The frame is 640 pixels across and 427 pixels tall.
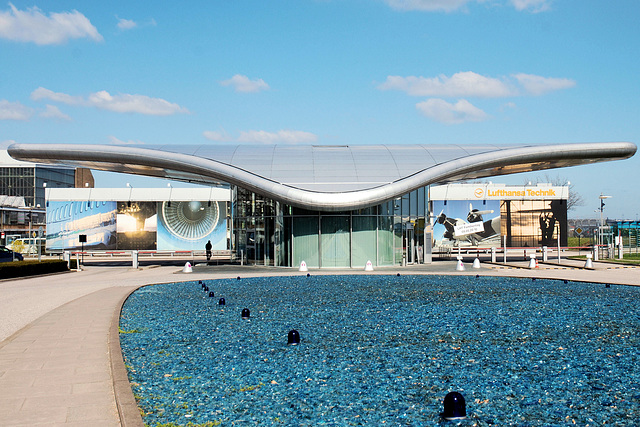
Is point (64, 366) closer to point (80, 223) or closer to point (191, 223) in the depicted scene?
point (191, 223)

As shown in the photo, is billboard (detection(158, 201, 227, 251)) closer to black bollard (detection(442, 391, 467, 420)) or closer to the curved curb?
the curved curb

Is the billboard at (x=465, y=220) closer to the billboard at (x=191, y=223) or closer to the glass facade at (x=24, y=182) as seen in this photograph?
the billboard at (x=191, y=223)

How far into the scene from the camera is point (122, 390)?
23.7ft

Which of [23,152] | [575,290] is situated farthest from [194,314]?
[23,152]

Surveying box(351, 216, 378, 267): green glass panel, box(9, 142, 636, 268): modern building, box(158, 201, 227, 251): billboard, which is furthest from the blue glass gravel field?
box(158, 201, 227, 251): billboard

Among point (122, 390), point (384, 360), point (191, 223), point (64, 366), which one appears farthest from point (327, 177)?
point (191, 223)

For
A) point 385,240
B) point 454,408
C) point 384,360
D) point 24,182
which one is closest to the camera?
point 454,408

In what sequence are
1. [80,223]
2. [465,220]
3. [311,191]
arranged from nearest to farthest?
[311,191]
[80,223]
[465,220]

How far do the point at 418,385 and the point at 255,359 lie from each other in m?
2.80

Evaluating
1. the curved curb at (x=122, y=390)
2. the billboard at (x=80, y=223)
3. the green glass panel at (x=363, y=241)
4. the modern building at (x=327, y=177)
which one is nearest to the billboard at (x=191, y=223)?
the billboard at (x=80, y=223)

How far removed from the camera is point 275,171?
107ft

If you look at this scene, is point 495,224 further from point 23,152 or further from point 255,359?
point 255,359

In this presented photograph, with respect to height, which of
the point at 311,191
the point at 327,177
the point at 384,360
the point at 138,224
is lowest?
the point at 384,360

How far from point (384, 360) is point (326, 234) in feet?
77.8
